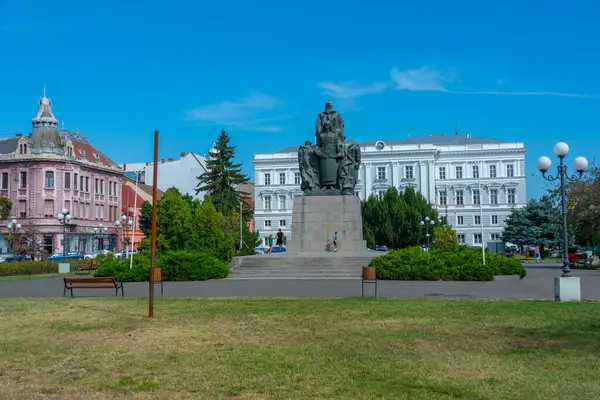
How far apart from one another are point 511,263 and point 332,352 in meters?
17.1

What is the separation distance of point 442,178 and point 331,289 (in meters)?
72.4

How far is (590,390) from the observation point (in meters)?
6.68

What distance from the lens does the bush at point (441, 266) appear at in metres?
23.2

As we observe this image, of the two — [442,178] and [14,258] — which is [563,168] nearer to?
[14,258]

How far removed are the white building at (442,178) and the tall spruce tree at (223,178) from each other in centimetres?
2195

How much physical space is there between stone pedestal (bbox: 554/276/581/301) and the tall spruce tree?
50883 mm

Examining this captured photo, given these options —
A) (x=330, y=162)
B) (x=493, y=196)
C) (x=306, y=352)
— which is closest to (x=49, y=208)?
(x=330, y=162)

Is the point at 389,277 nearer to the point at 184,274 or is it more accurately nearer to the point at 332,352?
the point at 184,274

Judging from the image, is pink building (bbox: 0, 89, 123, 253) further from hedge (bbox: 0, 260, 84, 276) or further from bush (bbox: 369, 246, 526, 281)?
bush (bbox: 369, 246, 526, 281)

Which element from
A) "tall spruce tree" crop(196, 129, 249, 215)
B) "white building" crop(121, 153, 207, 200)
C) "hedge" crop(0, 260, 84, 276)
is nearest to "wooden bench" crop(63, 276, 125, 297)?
"hedge" crop(0, 260, 84, 276)

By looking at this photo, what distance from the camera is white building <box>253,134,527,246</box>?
86188 mm

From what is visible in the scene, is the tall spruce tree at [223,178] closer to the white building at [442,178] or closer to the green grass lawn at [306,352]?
the white building at [442,178]

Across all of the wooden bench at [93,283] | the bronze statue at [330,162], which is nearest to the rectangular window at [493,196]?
the bronze statue at [330,162]

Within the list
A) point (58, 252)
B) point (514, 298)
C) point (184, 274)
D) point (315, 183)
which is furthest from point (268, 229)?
point (514, 298)
